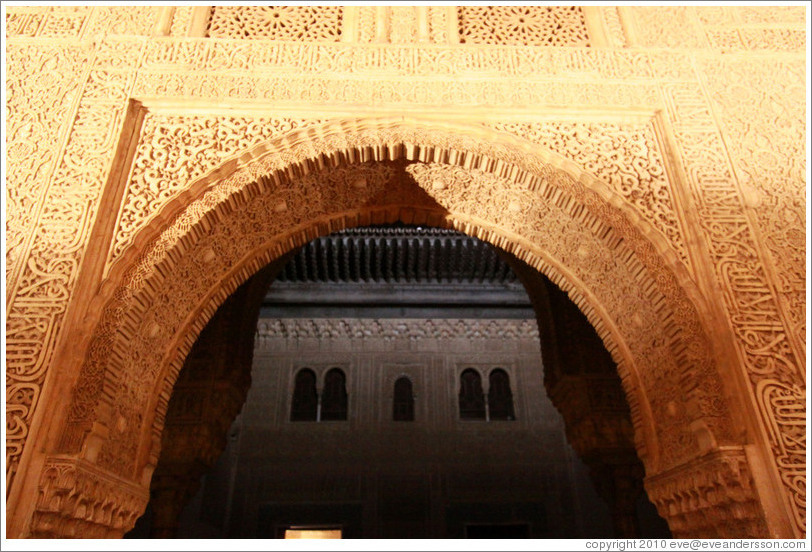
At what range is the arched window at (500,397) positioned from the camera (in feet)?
24.0

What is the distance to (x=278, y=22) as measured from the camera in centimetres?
336

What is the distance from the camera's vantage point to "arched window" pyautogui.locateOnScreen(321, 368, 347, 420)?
7.27 metres

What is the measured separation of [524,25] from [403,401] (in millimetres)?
5088

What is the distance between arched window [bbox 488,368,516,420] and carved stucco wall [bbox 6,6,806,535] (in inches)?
178

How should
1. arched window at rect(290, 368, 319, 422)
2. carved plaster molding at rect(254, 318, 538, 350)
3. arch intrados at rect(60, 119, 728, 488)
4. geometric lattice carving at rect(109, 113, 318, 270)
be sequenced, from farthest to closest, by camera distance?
carved plaster molding at rect(254, 318, 538, 350)
arched window at rect(290, 368, 319, 422)
arch intrados at rect(60, 119, 728, 488)
geometric lattice carving at rect(109, 113, 318, 270)

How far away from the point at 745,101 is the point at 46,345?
3.60 m

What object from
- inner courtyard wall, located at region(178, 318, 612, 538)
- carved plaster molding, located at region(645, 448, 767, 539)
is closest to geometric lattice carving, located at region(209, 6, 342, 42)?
carved plaster molding, located at region(645, 448, 767, 539)

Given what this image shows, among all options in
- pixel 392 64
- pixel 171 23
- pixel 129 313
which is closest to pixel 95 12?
pixel 171 23

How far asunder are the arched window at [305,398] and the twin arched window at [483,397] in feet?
6.28

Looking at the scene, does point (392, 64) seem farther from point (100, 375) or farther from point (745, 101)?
point (100, 375)

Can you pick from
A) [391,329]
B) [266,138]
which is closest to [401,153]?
[266,138]

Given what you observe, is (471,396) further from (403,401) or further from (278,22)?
(278,22)

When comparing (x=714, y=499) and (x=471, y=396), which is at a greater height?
(x=471, y=396)

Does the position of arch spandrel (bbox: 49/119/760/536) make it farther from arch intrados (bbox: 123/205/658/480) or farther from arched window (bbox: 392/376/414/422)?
arched window (bbox: 392/376/414/422)
